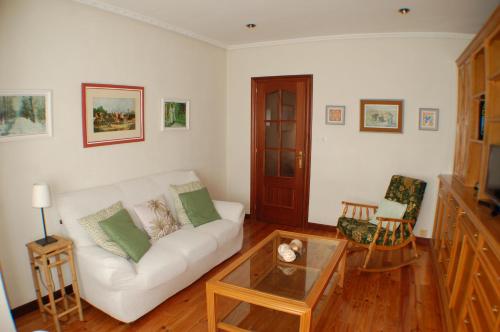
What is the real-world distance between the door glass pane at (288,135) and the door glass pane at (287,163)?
0.10m

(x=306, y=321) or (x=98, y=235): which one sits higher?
(x=98, y=235)

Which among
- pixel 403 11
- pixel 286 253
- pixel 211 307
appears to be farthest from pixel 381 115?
pixel 211 307

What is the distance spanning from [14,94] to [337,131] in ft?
11.6

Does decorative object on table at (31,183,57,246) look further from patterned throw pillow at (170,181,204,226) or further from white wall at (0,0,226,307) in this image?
patterned throw pillow at (170,181,204,226)

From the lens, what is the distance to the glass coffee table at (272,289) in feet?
7.27

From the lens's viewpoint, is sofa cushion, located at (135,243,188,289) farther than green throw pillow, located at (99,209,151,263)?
No

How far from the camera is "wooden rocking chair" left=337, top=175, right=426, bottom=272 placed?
3500 millimetres

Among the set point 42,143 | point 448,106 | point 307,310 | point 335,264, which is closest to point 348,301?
point 335,264

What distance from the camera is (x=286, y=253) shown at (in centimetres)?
291

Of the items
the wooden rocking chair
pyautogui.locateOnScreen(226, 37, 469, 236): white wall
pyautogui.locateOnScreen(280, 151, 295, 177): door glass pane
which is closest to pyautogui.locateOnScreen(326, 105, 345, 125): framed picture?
pyautogui.locateOnScreen(226, 37, 469, 236): white wall

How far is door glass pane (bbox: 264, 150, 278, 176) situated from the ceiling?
1.64 metres

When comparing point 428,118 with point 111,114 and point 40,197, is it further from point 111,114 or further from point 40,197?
point 40,197

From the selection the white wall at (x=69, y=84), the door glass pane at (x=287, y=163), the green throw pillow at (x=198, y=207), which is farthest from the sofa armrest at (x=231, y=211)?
the door glass pane at (x=287, y=163)

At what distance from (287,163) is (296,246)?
78.8 inches
